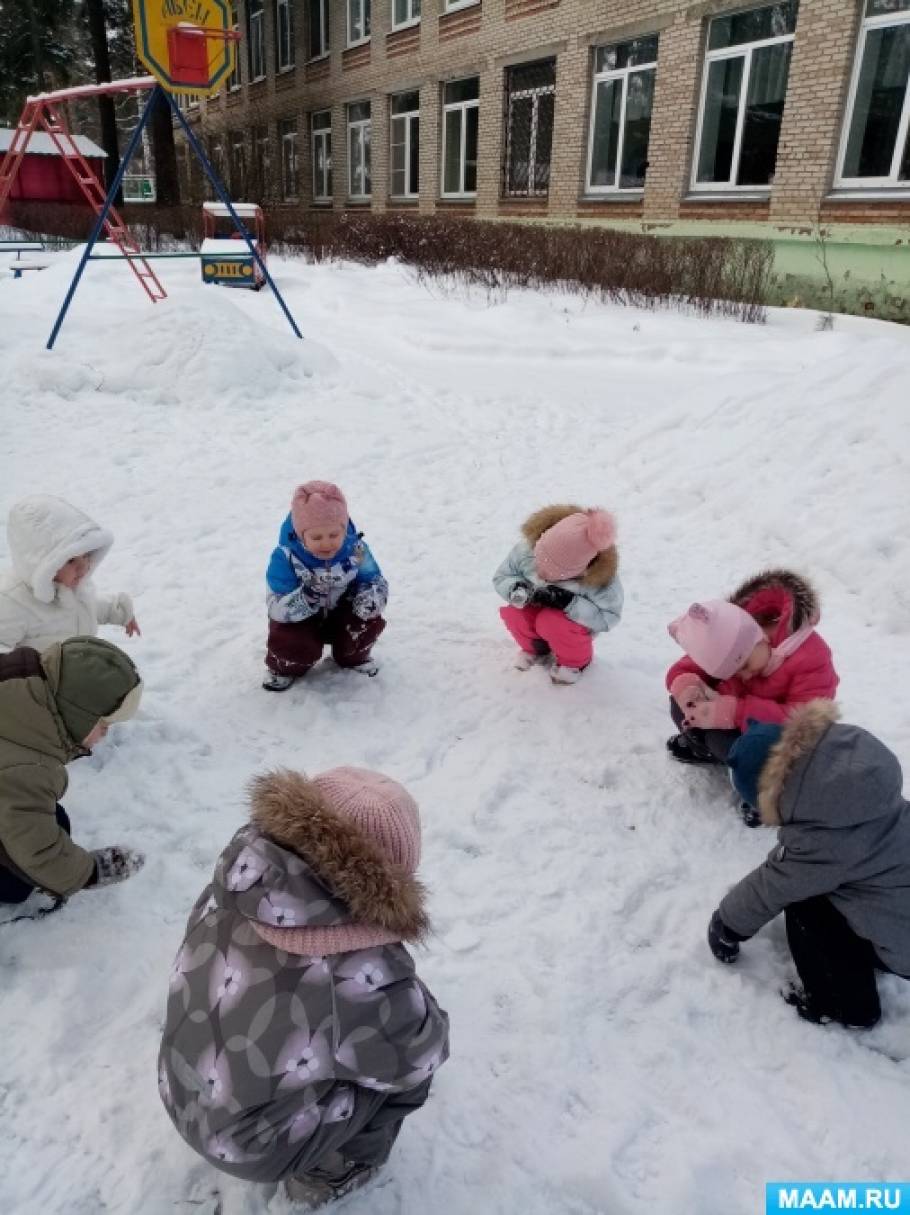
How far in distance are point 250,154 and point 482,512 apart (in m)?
26.0

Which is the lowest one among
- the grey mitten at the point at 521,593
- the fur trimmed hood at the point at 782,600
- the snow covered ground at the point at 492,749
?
the snow covered ground at the point at 492,749

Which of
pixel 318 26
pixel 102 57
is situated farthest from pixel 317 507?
pixel 102 57

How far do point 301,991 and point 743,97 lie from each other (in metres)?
13.5

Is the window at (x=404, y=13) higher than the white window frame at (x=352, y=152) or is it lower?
higher

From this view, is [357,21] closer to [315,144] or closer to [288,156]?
[315,144]

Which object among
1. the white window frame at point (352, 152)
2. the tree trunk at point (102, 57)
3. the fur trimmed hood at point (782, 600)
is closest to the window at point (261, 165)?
the white window frame at point (352, 152)

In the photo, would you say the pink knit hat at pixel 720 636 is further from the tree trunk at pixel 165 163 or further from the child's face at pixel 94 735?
the tree trunk at pixel 165 163

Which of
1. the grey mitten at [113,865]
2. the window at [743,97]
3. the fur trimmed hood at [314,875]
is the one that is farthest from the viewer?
the window at [743,97]

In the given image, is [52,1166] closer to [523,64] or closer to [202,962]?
[202,962]

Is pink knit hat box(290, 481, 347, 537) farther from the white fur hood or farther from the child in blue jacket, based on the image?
the white fur hood

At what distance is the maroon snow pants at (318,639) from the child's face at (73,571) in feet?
2.64

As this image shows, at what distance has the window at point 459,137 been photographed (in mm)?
17406

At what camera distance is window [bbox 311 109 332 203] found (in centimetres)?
2344

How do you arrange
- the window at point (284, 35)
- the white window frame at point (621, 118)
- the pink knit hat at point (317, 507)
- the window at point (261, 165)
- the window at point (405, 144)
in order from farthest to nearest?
the window at point (284, 35) < the window at point (261, 165) < the window at point (405, 144) < the white window frame at point (621, 118) < the pink knit hat at point (317, 507)
